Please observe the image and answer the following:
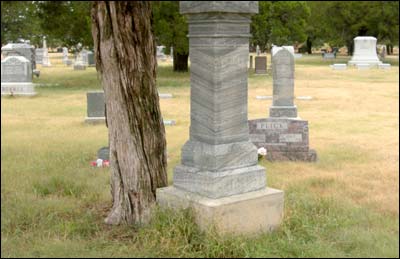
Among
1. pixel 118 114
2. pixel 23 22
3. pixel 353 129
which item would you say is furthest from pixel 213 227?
pixel 23 22

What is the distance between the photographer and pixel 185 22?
2305 cm

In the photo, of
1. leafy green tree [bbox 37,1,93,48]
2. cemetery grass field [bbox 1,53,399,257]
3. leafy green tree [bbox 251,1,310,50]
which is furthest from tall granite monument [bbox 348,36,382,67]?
cemetery grass field [bbox 1,53,399,257]

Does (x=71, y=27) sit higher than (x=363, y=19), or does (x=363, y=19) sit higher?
(x=363, y=19)

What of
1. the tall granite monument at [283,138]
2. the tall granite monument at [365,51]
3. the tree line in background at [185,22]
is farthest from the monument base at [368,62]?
the tall granite monument at [283,138]

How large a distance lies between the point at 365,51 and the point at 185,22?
1513 cm

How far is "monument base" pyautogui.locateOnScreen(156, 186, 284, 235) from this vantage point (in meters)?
4.44

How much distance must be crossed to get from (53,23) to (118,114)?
1553cm

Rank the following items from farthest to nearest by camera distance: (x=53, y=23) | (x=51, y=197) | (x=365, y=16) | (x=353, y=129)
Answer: (x=365, y=16) → (x=53, y=23) → (x=353, y=129) → (x=51, y=197)

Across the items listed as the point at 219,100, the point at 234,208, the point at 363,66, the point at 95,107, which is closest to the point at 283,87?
the point at 95,107

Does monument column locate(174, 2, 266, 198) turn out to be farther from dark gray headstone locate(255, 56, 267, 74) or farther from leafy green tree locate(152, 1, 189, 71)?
dark gray headstone locate(255, 56, 267, 74)

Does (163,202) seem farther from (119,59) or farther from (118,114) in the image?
(119,59)

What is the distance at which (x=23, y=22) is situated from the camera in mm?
31453

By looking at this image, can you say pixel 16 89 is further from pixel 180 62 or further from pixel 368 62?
pixel 368 62

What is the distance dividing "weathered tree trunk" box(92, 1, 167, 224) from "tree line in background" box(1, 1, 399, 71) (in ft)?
6.67
